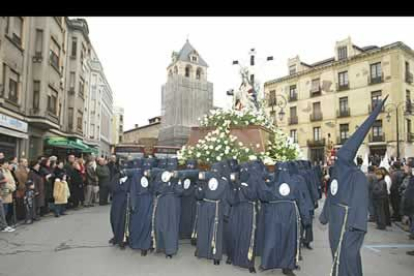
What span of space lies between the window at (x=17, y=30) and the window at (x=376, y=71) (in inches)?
1175

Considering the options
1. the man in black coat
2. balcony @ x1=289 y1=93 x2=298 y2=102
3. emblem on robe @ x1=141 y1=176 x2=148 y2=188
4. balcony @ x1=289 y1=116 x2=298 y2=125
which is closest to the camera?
emblem on robe @ x1=141 y1=176 x2=148 y2=188

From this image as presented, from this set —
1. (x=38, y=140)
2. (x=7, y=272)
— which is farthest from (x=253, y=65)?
(x=38, y=140)

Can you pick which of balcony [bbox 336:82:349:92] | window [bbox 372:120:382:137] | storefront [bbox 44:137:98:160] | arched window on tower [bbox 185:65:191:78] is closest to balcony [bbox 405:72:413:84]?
window [bbox 372:120:382:137]

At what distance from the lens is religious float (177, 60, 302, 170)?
8.08 meters

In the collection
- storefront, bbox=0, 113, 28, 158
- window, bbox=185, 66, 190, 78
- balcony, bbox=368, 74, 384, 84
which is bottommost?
storefront, bbox=0, 113, 28, 158

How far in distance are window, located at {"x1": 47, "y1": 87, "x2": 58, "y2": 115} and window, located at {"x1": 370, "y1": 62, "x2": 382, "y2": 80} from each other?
28.0 m

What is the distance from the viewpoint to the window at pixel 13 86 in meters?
16.2

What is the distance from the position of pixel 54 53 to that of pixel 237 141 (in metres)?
16.9

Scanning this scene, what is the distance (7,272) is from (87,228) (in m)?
3.66

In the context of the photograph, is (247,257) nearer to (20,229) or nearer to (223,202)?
(223,202)

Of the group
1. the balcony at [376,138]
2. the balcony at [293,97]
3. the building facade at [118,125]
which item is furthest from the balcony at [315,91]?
the building facade at [118,125]

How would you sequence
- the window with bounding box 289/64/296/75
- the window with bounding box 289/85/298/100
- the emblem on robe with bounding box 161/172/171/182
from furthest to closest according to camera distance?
the window with bounding box 289/64/296/75, the window with bounding box 289/85/298/100, the emblem on robe with bounding box 161/172/171/182

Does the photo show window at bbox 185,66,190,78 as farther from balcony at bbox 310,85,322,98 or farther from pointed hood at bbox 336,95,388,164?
pointed hood at bbox 336,95,388,164

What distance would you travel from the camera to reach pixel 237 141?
8547 mm
